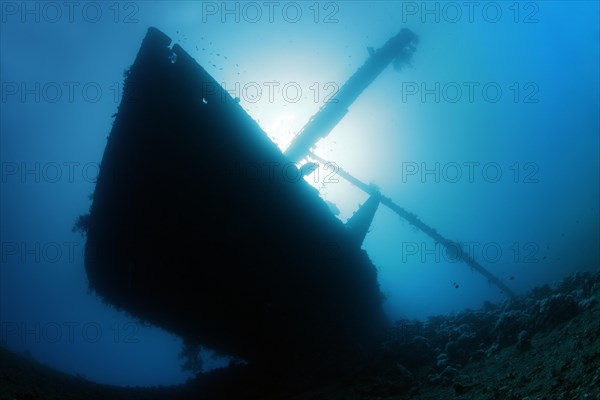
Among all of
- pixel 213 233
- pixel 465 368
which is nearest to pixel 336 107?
pixel 213 233

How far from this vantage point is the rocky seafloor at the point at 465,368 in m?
3.70

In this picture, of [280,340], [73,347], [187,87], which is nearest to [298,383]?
[280,340]

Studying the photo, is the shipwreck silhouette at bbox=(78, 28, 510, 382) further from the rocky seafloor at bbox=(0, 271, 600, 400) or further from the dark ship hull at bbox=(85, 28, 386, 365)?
the rocky seafloor at bbox=(0, 271, 600, 400)

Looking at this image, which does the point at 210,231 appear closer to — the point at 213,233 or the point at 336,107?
the point at 213,233

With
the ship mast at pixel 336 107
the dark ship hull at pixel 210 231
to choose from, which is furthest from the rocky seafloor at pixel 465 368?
the ship mast at pixel 336 107

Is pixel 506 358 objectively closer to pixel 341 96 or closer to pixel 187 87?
pixel 187 87

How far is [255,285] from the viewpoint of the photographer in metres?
6.93

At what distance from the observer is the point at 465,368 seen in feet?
18.1

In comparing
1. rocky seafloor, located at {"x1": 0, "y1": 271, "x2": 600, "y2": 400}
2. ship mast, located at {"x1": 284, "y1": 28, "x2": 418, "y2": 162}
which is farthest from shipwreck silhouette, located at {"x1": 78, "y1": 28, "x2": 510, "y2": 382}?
ship mast, located at {"x1": 284, "y1": 28, "x2": 418, "y2": 162}

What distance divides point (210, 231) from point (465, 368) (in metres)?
4.58

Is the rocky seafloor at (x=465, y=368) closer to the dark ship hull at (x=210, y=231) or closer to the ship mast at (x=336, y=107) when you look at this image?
the dark ship hull at (x=210, y=231)

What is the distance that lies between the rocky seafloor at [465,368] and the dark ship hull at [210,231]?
1279 mm

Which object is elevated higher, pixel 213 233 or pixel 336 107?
pixel 336 107

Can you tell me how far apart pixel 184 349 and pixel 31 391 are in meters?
8.43
